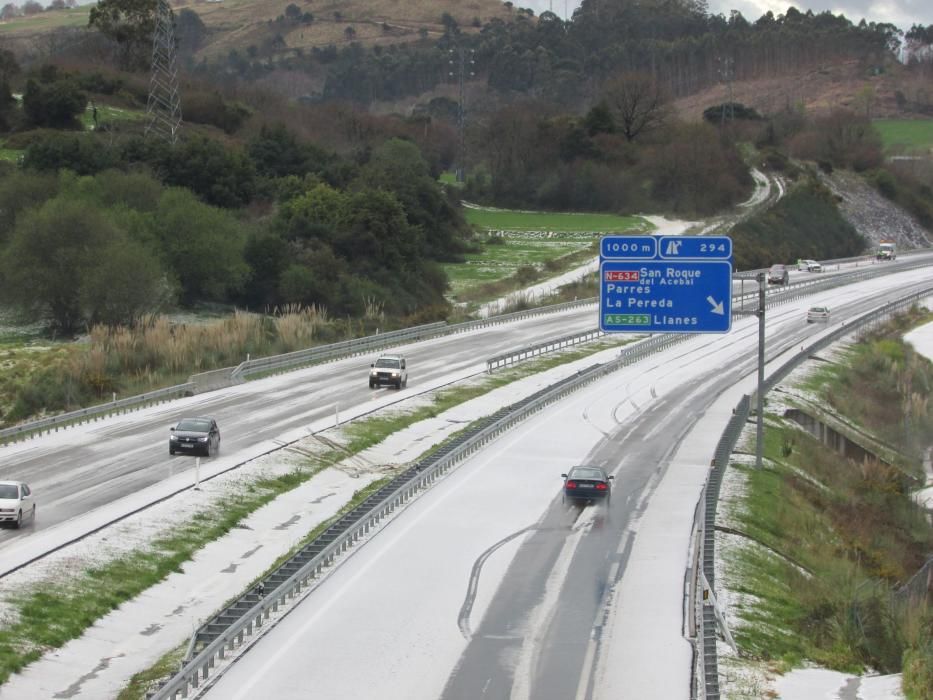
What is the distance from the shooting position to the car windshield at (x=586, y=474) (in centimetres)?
4041

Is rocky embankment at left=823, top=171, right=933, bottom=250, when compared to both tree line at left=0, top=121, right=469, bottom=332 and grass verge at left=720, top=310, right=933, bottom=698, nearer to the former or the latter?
tree line at left=0, top=121, right=469, bottom=332

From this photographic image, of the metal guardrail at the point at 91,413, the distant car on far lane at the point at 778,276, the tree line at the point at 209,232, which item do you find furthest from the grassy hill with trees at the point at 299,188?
the distant car on far lane at the point at 778,276

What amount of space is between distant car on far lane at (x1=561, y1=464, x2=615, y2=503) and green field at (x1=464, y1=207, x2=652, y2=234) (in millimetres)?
A: 95507

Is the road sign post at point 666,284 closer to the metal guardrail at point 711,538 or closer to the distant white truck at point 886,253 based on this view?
the metal guardrail at point 711,538

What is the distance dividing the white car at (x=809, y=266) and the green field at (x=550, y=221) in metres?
15.6

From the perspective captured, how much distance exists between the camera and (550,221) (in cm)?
15300

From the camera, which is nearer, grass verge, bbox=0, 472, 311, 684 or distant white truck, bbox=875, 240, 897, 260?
grass verge, bbox=0, 472, 311, 684

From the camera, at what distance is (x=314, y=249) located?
3873 inches

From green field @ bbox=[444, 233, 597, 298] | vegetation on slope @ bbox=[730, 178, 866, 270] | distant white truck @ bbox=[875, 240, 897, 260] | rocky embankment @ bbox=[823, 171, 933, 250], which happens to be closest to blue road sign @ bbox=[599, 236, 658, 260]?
green field @ bbox=[444, 233, 597, 298]

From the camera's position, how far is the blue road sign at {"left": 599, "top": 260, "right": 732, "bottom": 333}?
135 feet

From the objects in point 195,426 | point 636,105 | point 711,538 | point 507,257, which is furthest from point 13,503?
point 636,105

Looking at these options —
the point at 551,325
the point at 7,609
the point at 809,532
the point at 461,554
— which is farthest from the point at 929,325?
the point at 7,609

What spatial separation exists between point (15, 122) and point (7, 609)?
365 ft

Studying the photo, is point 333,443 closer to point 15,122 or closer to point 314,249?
point 314,249
